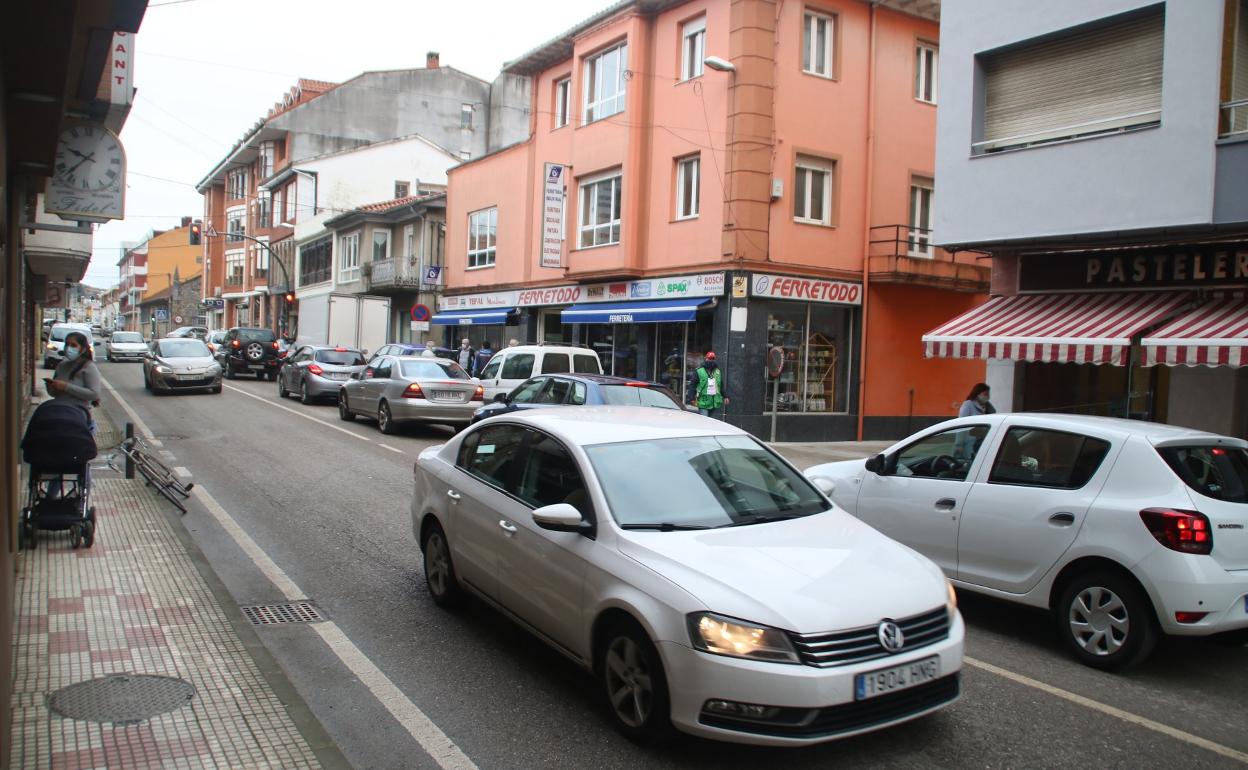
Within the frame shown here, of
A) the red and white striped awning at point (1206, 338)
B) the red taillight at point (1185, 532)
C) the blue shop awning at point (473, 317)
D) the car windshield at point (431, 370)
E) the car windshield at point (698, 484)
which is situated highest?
the blue shop awning at point (473, 317)

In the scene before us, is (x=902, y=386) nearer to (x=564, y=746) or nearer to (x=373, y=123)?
(x=564, y=746)

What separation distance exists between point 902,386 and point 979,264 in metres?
3.88

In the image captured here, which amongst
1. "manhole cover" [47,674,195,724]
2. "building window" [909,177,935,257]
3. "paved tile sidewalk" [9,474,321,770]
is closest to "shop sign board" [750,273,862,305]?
"building window" [909,177,935,257]

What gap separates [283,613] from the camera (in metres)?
6.38

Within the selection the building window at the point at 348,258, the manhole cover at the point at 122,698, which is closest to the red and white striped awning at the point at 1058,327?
the manhole cover at the point at 122,698

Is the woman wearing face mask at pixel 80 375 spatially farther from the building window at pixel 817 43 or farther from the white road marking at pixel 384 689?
the building window at pixel 817 43

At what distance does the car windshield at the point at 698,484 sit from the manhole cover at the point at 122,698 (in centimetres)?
247

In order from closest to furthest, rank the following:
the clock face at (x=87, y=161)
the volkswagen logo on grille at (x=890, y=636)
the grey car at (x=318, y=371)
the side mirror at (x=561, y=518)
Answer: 1. the volkswagen logo on grille at (x=890, y=636)
2. the side mirror at (x=561, y=518)
3. the clock face at (x=87, y=161)
4. the grey car at (x=318, y=371)

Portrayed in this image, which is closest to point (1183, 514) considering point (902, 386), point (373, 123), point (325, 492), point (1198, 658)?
point (1198, 658)

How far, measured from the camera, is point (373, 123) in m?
51.6

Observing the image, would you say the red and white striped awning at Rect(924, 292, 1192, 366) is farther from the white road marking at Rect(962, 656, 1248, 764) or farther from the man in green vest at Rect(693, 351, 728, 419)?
the white road marking at Rect(962, 656, 1248, 764)

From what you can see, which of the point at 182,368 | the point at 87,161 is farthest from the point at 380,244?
the point at 87,161

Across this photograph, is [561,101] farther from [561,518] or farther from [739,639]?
[739,639]

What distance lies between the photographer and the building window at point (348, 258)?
43219 mm
